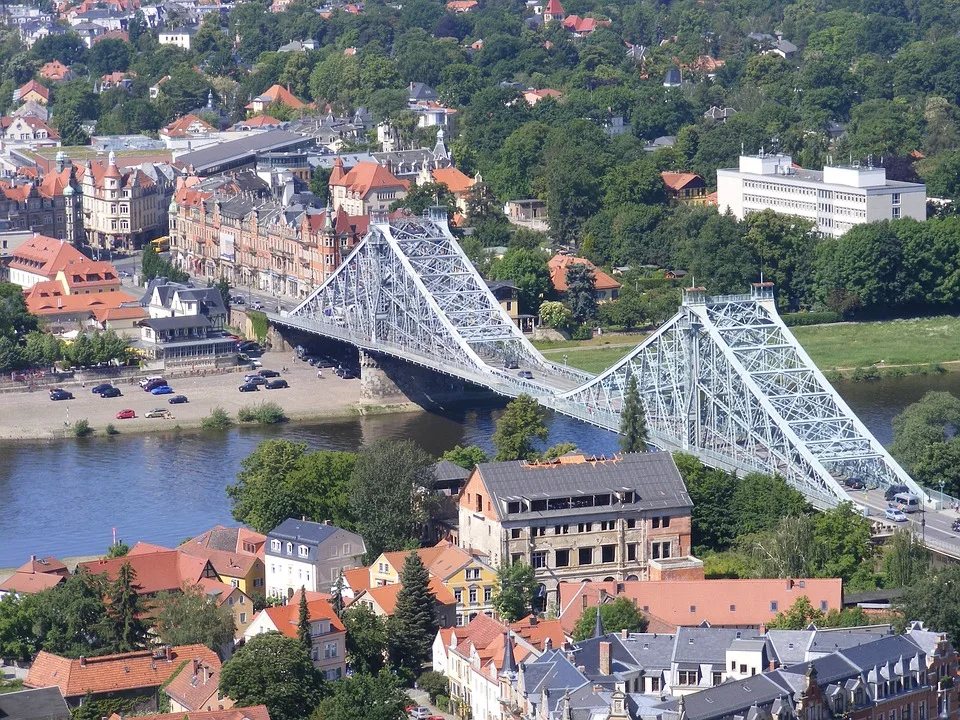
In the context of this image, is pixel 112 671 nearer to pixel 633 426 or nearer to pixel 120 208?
pixel 633 426

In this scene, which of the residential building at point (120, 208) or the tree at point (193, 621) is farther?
the residential building at point (120, 208)

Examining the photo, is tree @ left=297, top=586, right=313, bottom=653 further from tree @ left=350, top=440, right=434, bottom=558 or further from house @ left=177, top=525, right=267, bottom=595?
tree @ left=350, top=440, right=434, bottom=558

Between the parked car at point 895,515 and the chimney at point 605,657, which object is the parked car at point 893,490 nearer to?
the parked car at point 895,515

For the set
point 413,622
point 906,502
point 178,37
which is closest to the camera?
point 413,622

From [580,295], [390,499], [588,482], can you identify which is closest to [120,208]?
[580,295]

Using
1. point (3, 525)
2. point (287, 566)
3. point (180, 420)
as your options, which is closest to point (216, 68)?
point (180, 420)

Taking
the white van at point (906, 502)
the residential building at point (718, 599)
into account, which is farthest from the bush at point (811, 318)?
the residential building at point (718, 599)
